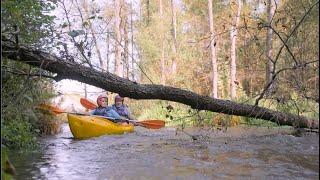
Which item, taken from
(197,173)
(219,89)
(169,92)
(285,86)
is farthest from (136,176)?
(219,89)

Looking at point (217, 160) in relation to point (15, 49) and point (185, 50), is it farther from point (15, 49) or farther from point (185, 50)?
point (185, 50)

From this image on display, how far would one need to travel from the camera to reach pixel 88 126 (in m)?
11.7

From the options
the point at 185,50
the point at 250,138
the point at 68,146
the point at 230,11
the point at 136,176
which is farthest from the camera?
the point at 185,50

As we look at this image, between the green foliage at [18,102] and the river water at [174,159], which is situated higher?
the green foliage at [18,102]

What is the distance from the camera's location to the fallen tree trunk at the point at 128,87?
181 inches

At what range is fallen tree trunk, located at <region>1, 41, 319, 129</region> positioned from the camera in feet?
15.1

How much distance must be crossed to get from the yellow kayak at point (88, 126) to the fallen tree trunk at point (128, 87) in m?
6.37

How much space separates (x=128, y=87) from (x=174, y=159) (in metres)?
2.90

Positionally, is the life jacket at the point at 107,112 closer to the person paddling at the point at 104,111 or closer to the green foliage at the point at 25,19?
the person paddling at the point at 104,111

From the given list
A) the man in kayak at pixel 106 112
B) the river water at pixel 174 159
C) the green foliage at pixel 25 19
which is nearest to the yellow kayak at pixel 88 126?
the river water at pixel 174 159

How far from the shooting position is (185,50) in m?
29.8

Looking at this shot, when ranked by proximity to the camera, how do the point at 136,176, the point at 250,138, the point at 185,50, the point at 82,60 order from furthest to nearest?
the point at 185,50, the point at 250,138, the point at 136,176, the point at 82,60

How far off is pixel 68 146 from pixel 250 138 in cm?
441

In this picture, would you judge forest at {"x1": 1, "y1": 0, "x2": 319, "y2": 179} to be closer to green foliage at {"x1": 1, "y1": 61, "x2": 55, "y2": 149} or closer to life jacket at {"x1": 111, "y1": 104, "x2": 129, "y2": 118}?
green foliage at {"x1": 1, "y1": 61, "x2": 55, "y2": 149}
